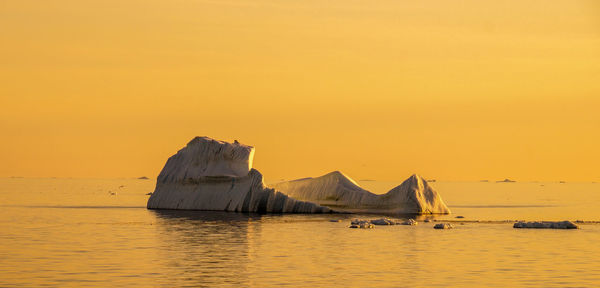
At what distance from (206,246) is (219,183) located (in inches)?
1586

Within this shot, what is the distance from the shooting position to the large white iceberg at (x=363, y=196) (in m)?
91.5

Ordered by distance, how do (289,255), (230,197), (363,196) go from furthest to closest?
(363,196), (230,197), (289,255)

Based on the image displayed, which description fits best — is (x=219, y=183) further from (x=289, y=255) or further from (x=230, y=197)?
(x=289, y=255)

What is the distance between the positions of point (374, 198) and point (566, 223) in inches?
1082

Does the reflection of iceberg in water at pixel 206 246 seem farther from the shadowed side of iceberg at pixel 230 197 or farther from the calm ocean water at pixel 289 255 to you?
the shadowed side of iceberg at pixel 230 197

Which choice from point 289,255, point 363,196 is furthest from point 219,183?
point 289,255

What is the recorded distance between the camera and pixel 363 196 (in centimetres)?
9594

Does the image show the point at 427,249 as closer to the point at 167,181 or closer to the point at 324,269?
the point at 324,269

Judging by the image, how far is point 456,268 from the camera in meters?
42.4

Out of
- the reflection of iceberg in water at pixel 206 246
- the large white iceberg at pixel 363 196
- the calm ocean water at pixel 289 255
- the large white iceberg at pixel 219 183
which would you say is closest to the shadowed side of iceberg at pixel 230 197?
the large white iceberg at pixel 219 183

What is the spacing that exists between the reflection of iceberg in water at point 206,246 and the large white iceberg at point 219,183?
144 inches

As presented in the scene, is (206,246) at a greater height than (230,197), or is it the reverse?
(230,197)

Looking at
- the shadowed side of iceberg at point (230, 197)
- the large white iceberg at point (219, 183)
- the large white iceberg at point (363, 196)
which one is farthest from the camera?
the large white iceberg at point (363, 196)

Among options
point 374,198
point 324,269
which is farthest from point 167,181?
point 324,269
